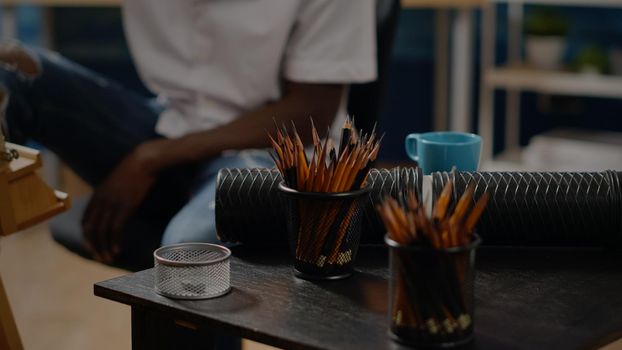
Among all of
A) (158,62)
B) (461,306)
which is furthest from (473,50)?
(461,306)

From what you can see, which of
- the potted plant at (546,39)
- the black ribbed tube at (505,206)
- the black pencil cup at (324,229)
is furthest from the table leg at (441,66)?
the black pencil cup at (324,229)

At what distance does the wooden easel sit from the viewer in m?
1.06

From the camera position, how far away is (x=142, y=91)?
11.8 ft

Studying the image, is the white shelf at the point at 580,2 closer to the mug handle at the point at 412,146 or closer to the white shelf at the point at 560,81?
the white shelf at the point at 560,81

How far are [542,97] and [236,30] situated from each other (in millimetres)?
1921

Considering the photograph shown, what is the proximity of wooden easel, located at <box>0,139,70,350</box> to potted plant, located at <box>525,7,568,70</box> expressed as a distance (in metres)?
2.22

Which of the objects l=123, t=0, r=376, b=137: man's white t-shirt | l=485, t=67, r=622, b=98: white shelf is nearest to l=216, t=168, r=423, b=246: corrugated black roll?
l=123, t=0, r=376, b=137: man's white t-shirt

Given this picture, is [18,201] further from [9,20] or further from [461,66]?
[9,20]

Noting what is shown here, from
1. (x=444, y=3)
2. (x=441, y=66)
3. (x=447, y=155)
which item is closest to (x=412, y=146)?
(x=447, y=155)

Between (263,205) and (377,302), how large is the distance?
0.67 feet

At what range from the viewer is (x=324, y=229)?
3.27ft

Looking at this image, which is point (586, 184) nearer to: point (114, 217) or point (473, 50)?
point (114, 217)

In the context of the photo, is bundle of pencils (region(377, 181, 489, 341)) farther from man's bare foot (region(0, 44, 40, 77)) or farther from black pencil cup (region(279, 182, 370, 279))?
man's bare foot (region(0, 44, 40, 77))

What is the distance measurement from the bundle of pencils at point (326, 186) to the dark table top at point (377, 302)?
3 centimetres
